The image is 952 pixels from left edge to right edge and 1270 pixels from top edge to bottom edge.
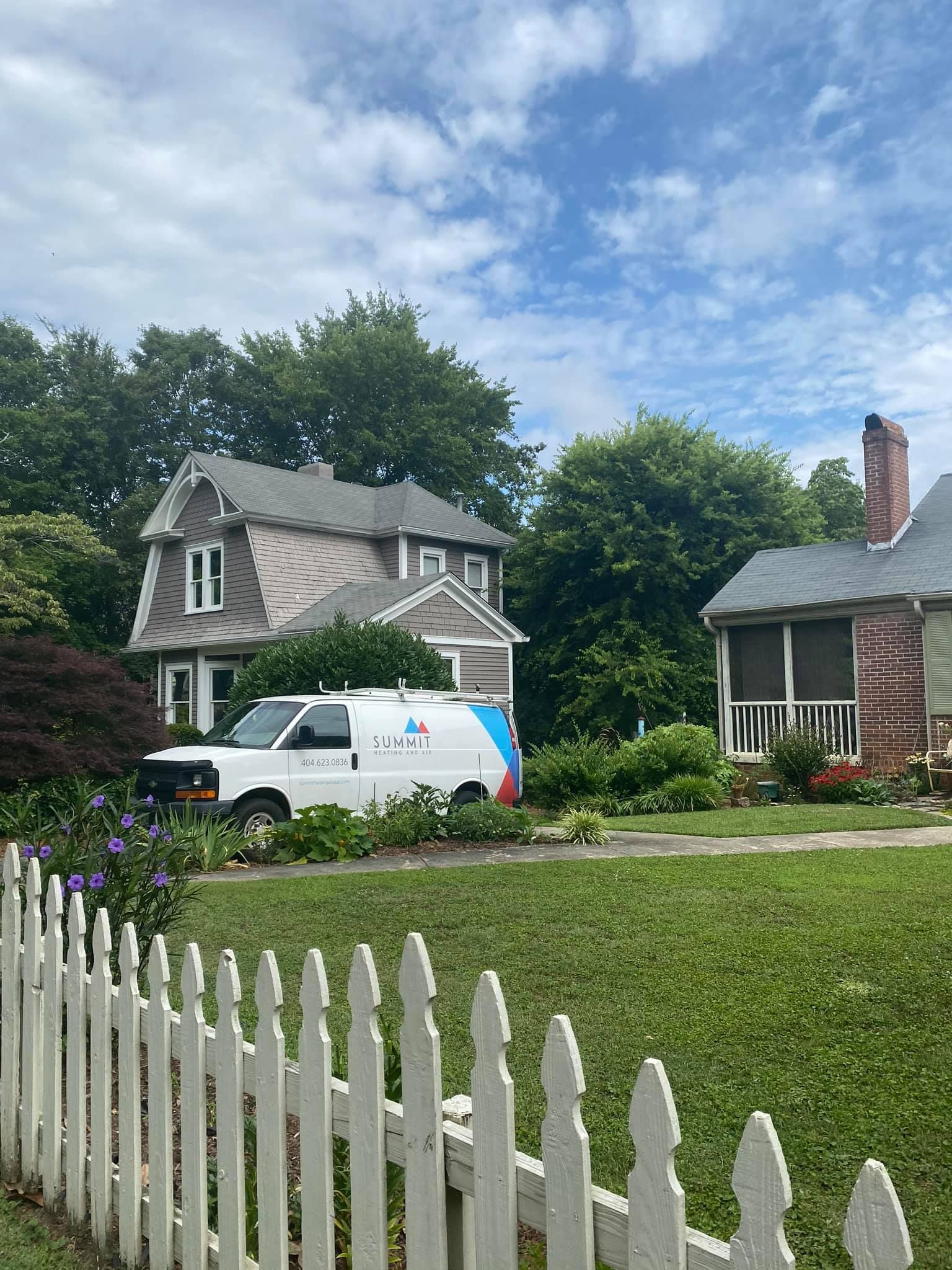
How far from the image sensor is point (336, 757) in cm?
1180

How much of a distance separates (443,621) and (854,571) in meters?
9.19

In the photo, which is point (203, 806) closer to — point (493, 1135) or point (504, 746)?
point (504, 746)

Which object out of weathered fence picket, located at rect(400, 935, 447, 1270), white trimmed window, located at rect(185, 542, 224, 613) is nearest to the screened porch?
white trimmed window, located at rect(185, 542, 224, 613)

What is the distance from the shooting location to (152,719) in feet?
40.7

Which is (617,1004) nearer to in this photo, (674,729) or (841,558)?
(674,729)

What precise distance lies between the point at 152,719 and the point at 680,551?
62.8 feet

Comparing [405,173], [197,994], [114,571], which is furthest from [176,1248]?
[114,571]

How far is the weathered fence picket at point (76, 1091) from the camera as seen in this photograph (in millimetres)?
2969

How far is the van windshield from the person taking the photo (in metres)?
11.6

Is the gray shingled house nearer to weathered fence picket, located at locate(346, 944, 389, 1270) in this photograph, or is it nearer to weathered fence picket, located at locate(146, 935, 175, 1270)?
weathered fence picket, located at locate(146, 935, 175, 1270)

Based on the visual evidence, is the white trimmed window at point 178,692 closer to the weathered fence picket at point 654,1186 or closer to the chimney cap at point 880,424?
the chimney cap at point 880,424

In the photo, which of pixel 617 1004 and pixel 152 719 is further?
pixel 152 719

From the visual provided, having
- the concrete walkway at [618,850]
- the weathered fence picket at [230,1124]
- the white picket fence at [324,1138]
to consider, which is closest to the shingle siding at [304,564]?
the concrete walkway at [618,850]

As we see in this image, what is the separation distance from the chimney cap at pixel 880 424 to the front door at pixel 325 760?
12612 millimetres
